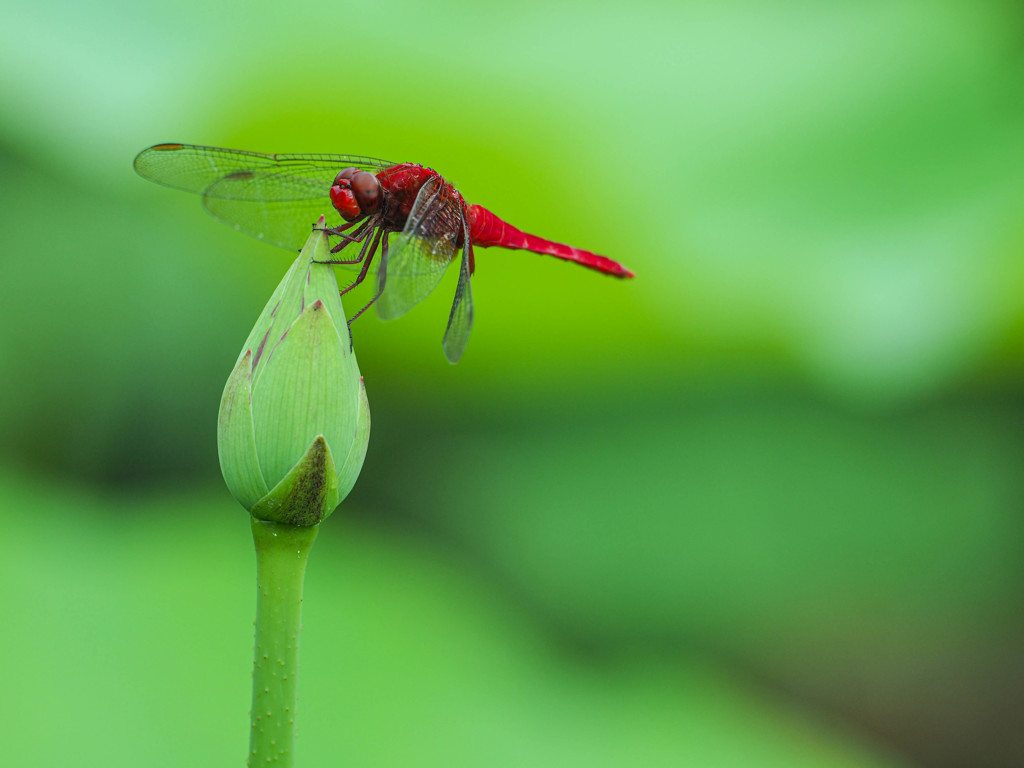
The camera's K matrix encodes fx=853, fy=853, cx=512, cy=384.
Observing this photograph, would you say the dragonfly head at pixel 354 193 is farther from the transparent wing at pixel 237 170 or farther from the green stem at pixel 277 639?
the green stem at pixel 277 639

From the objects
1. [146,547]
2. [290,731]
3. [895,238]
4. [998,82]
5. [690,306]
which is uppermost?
[998,82]

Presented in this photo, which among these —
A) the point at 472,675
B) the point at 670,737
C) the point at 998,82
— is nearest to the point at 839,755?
the point at 670,737

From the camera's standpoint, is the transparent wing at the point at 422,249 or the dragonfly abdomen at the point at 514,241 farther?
the dragonfly abdomen at the point at 514,241

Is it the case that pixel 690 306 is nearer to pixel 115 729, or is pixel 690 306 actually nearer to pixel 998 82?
pixel 998 82

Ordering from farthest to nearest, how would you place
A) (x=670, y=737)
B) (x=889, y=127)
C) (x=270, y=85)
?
1. (x=889, y=127)
2. (x=270, y=85)
3. (x=670, y=737)

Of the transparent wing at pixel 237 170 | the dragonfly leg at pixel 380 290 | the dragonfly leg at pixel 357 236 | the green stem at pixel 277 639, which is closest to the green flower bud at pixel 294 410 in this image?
the green stem at pixel 277 639

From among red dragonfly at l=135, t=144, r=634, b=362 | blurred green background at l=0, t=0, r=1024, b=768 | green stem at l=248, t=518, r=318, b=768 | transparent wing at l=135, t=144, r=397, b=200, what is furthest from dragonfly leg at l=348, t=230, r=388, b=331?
blurred green background at l=0, t=0, r=1024, b=768

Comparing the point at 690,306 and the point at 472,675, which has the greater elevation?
the point at 690,306
